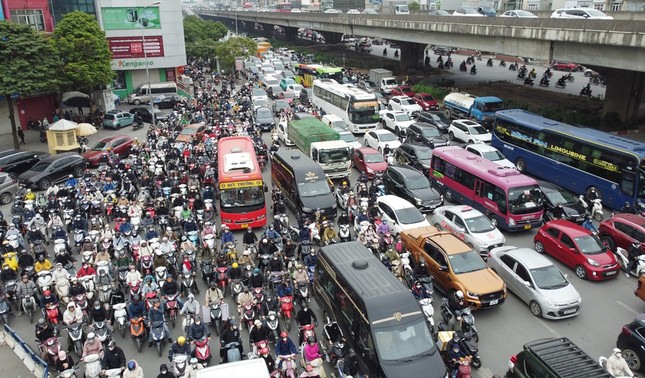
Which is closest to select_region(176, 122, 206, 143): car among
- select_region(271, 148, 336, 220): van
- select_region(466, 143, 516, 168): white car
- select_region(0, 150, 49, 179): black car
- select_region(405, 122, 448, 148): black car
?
select_region(0, 150, 49, 179): black car

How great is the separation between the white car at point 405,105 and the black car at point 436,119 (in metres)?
2.20

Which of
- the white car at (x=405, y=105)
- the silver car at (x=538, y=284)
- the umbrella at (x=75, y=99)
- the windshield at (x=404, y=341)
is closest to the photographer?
the windshield at (x=404, y=341)

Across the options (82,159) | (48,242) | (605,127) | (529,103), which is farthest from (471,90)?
(48,242)

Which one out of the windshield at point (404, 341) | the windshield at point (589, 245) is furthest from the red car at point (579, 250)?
the windshield at point (404, 341)

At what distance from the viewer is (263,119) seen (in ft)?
118

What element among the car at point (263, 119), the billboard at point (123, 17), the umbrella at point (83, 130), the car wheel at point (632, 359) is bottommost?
the car wheel at point (632, 359)

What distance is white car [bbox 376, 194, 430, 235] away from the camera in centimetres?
1772

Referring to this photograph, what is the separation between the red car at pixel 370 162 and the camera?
24.1m

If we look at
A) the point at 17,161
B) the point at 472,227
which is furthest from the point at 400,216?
the point at 17,161

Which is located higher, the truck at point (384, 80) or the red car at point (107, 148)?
the truck at point (384, 80)

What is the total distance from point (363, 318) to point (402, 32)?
142 ft

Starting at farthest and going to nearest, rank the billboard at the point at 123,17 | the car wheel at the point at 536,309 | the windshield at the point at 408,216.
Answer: the billboard at the point at 123,17 → the windshield at the point at 408,216 → the car wheel at the point at 536,309

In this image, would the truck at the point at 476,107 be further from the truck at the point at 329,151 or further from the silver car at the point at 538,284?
the silver car at the point at 538,284

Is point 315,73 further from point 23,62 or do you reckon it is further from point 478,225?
point 478,225
